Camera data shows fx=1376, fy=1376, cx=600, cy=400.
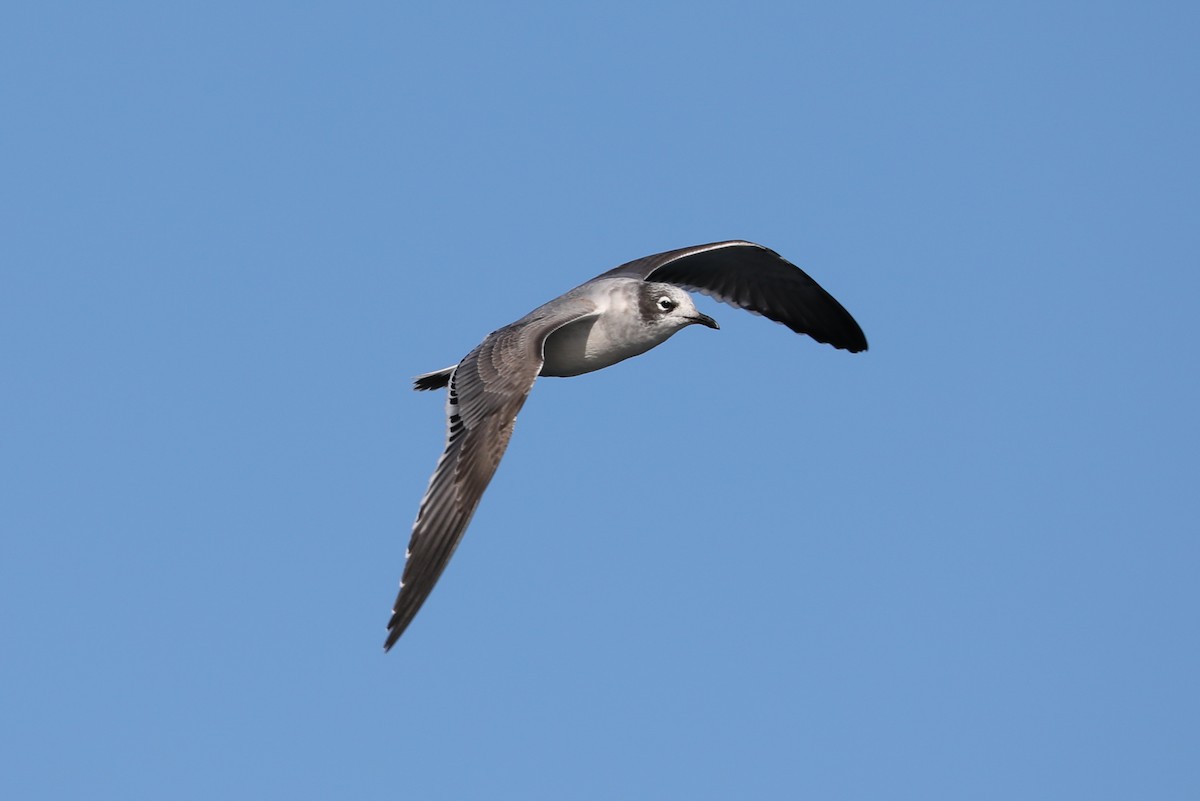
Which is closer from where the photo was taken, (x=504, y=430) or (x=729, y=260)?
(x=504, y=430)

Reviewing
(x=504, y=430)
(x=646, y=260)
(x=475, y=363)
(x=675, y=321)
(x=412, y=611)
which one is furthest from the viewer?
(x=646, y=260)

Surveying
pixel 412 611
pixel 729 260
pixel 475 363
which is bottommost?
pixel 412 611

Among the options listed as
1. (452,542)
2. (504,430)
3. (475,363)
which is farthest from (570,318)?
(452,542)

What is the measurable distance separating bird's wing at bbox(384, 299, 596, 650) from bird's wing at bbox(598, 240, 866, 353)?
111 inches

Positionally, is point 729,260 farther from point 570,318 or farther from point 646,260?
point 570,318

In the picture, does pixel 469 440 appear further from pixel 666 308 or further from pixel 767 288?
pixel 767 288

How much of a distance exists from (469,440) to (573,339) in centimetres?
259

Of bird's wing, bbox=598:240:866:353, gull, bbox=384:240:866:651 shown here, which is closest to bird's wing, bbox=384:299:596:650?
gull, bbox=384:240:866:651

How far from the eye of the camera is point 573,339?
14594 millimetres

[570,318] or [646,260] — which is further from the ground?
[646,260]

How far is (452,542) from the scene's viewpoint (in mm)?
11570

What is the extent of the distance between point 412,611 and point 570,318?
394 centimetres

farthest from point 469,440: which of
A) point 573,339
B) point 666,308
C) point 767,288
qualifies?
point 767,288

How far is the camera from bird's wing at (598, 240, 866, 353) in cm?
1648
